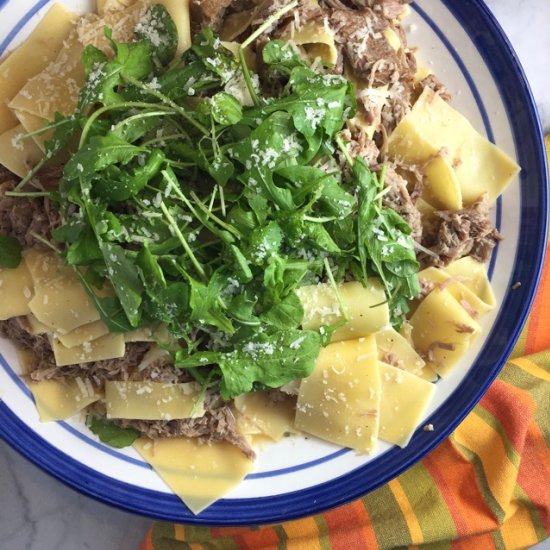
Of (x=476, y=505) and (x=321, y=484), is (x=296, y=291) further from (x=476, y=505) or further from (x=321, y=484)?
(x=476, y=505)

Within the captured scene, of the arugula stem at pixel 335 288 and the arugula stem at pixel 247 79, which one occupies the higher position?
the arugula stem at pixel 247 79

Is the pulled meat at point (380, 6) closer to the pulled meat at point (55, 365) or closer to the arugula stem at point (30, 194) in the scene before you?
the arugula stem at point (30, 194)

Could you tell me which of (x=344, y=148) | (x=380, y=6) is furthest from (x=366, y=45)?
(x=344, y=148)

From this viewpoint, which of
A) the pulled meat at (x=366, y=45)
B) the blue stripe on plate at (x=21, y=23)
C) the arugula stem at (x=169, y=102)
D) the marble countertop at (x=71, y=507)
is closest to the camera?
the arugula stem at (x=169, y=102)

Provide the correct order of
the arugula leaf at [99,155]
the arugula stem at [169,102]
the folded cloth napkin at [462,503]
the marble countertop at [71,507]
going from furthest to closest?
the marble countertop at [71,507] → the folded cloth napkin at [462,503] → the arugula stem at [169,102] → the arugula leaf at [99,155]

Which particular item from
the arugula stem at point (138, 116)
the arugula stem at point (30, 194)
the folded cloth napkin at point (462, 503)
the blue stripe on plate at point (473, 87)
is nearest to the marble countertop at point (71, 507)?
the folded cloth napkin at point (462, 503)

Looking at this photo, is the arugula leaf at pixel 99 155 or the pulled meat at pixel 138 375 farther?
the pulled meat at pixel 138 375
